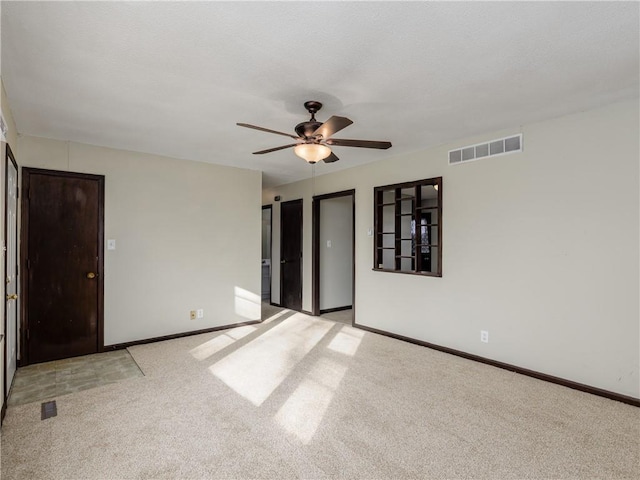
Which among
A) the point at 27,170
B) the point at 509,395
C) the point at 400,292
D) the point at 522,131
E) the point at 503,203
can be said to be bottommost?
the point at 509,395

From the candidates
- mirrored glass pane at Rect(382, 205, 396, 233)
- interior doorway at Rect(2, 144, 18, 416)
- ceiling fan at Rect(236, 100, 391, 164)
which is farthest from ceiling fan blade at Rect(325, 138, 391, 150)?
mirrored glass pane at Rect(382, 205, 396, 233)

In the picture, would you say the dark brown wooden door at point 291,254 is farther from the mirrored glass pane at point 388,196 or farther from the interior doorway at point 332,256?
the mirrored glass pane at point 388,196

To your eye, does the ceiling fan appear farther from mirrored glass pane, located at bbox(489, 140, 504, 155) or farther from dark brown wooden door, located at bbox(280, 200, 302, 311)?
dark brown wooden door, located at bbox(280, 200, 302, 311)

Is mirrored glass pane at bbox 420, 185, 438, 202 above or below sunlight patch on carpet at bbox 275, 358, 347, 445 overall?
above

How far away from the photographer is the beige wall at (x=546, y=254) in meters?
2.86

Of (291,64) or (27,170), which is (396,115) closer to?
(291,64)

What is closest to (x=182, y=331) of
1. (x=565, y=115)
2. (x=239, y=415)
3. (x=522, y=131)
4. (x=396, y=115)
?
(x=239, y=415)

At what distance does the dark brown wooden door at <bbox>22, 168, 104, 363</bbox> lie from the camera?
3.71 metres

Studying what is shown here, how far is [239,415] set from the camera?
258 centimetres

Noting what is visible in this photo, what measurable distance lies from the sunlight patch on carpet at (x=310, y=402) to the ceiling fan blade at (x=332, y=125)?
81.4 inches

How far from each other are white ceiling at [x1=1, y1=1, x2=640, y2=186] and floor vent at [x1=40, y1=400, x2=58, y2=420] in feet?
7.86

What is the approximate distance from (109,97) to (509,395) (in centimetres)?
400

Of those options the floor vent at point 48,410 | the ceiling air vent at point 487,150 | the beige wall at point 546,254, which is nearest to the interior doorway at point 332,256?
the beige wall at point 546,254

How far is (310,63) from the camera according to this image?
7.32 ft
